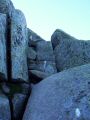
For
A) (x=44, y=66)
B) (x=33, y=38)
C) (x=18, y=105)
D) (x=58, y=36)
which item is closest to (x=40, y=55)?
(x=44, y=66)

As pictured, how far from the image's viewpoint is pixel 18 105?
48.9 feet

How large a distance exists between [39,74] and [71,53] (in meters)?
2.98

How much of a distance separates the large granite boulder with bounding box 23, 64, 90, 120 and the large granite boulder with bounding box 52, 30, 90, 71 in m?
3.98

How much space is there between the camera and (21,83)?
16.2 meters

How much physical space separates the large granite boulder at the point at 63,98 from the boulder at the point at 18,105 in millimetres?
430

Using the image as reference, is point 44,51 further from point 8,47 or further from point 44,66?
point 8,47

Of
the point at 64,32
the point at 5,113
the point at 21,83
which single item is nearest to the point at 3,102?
the point at 5,113

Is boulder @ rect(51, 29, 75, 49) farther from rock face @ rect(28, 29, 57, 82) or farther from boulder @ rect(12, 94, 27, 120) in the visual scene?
boulder @ rect(12, 94, 27, 120)

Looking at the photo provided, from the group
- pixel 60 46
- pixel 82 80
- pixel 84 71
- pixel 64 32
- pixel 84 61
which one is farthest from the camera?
pixel 64 32

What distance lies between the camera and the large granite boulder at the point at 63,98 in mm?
11773

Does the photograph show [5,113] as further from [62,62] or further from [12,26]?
[62,62]

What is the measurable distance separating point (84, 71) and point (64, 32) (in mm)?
7954

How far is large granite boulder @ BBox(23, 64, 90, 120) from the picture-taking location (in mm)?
11773

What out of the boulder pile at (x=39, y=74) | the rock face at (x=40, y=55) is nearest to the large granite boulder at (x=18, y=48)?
the boulder pile at (x=39, y=74)
